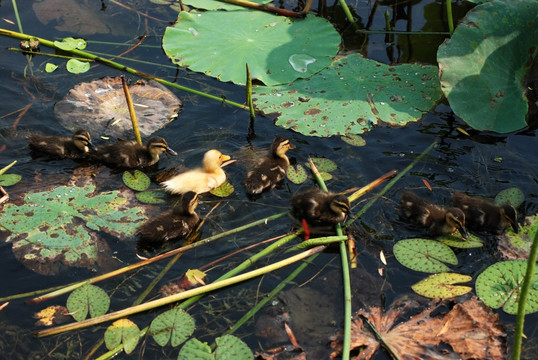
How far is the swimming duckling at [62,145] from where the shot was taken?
613 cm

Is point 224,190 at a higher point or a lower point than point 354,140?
lower

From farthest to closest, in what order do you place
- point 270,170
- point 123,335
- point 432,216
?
1. point 270,170
2. point 432,216
3. point 123,335

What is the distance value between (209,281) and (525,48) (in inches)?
154

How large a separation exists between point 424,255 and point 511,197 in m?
1.19

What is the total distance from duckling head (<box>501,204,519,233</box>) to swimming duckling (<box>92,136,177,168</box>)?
10.2 feet

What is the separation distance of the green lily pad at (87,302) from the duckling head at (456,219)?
2.78 metres

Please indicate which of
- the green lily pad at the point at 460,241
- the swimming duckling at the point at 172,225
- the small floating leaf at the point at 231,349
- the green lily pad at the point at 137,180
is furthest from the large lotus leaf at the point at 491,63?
the small floating leaf at the point at 231,349

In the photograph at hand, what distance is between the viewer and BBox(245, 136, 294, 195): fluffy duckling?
5.88 metres

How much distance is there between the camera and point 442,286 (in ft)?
16.2

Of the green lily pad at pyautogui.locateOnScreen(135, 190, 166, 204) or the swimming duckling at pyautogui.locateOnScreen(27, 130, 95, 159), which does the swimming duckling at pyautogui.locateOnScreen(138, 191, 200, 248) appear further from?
the swimming duckling at pyautogui.locateOnScreen(27, 130, 95, 159)

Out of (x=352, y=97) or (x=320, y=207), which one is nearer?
(x=320, y=207)

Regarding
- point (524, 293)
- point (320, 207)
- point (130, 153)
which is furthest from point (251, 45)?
point (524, 293)

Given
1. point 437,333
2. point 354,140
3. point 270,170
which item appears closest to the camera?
point 437,333

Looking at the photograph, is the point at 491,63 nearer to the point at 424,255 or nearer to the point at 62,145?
the point at 424,255
